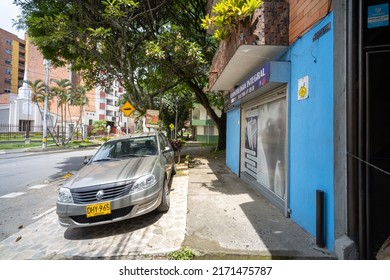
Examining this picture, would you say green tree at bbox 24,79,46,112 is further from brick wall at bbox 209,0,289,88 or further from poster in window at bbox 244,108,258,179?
brick wall at bbox 209,0,289,88

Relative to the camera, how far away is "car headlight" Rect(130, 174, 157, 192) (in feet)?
11.6

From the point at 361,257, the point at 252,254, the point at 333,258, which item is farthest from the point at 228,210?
the point at 361,257

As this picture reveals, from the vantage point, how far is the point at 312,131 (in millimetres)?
3324

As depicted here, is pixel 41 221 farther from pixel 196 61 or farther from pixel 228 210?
pixel 196 61

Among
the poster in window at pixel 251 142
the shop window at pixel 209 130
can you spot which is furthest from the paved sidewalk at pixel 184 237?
the shop window at pixel 209 130

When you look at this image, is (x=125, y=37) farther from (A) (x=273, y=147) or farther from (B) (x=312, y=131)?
(B) (x=312, y=131)

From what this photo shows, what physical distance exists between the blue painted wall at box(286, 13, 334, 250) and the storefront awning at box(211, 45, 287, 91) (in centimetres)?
47

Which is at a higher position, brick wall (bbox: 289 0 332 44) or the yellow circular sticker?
brick wall (bbox: 289 0 332 44)

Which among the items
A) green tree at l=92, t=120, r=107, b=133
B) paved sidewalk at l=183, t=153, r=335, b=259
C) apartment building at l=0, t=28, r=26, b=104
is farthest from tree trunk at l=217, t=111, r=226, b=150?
apartment building at l=0, t=28, r=26, b=104

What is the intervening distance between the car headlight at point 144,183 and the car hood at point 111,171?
3.7 inches

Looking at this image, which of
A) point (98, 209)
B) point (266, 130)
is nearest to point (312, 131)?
point (266, 130)

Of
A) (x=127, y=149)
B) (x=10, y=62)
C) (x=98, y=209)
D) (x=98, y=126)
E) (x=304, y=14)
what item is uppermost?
(x=10, y=62)

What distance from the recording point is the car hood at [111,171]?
353 cm

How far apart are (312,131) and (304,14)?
2.01 meters
